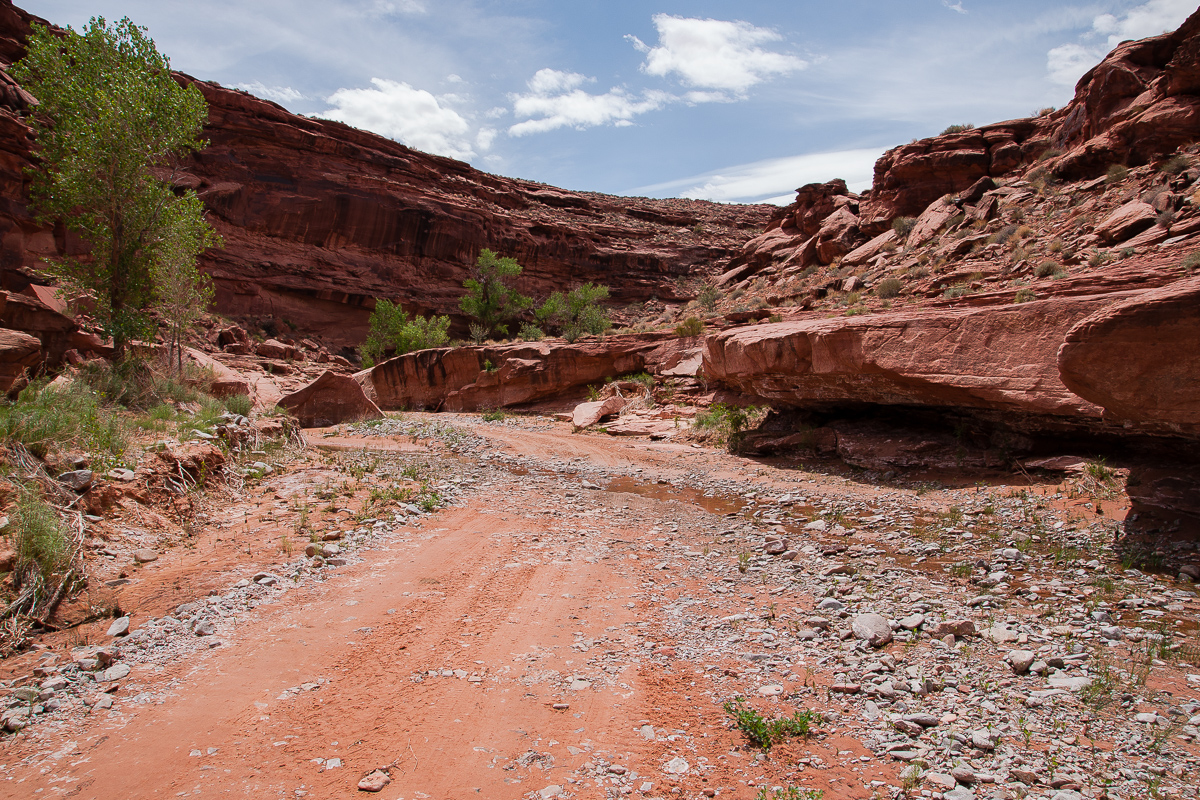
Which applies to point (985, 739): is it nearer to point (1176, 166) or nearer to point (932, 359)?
point (932, 359)

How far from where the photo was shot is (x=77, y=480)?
566 cm

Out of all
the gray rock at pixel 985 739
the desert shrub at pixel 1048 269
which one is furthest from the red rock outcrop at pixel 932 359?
the desert shrub at pixel 1048 269

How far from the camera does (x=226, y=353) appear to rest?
31.5 m

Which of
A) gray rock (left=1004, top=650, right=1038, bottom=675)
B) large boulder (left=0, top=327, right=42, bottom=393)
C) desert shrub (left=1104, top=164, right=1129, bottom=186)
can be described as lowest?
gray rock (left=1004, top=650, right=1038, bottom=675)

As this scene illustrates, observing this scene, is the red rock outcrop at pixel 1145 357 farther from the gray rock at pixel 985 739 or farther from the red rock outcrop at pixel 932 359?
the gray rock at pixel 985 739

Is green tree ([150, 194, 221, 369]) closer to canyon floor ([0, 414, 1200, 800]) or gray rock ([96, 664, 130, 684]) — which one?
canyon floor ([0, 414, 1200, 800])

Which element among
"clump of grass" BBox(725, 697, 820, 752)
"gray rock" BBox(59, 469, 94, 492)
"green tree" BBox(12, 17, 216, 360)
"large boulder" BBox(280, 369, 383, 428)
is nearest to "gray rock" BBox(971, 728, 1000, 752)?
"clump of grass" BBox(725, 697, 820, 752)

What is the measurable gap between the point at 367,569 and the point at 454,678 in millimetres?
2497

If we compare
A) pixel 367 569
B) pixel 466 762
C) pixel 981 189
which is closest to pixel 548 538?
pixel 367 569

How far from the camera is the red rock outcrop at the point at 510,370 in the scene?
23500mm

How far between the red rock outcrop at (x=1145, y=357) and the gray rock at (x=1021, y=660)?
142 inches

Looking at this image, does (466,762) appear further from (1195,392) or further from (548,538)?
(1195,392)

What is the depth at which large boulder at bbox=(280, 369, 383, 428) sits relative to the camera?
20.5m

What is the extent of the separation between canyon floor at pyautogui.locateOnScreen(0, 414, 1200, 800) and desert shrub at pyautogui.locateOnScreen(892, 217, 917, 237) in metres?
23.0
